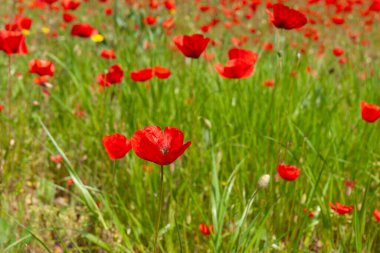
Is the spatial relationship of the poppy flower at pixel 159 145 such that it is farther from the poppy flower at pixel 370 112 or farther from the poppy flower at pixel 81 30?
the poppy flower at pixel 81 30

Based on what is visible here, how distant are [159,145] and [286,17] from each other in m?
0.80

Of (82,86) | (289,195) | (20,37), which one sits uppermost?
(20,37)

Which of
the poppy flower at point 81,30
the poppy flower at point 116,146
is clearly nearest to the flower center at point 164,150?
the poppy flower at point 116,146

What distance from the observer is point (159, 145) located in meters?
0.95

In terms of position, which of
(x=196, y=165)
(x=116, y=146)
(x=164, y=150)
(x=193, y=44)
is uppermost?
(x=193, y=44)

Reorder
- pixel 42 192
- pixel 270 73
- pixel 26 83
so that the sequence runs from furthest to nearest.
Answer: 1. pixel 26 83
2. pixel 270 73
3. pixel 42 192

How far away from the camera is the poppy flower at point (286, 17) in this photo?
4.97 ft

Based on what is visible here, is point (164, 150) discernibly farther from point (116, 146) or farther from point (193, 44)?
point (193, 44)

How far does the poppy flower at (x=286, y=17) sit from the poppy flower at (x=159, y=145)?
760 millimetres

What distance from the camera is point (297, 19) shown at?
153 cm

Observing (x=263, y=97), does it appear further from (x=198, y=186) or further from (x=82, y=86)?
(x=82, y=86)

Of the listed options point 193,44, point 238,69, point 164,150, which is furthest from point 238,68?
point 164,150

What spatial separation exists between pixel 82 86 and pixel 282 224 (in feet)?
3.98

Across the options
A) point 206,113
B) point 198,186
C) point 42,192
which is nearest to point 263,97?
point 206,113
